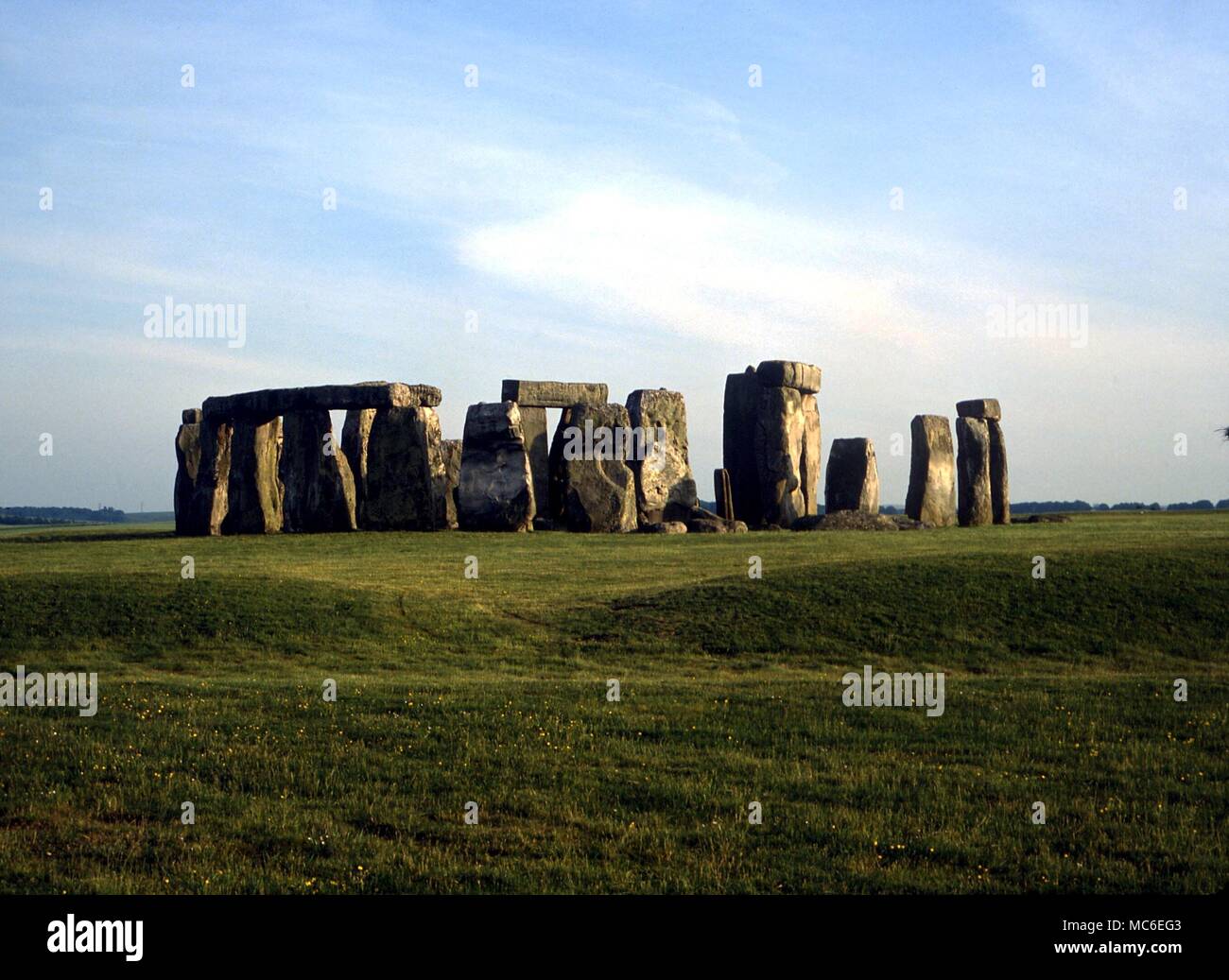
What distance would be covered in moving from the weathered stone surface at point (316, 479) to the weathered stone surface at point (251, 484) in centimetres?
54

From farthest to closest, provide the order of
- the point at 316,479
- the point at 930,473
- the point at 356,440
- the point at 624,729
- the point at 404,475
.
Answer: the point at 356,440 < the point at 930,473 < the point at 316,479 < the point at 404,475 < the point at 624,729

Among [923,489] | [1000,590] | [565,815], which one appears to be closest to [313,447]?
[923,489]

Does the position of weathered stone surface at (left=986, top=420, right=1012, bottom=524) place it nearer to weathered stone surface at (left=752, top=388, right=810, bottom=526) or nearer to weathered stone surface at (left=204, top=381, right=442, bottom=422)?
weathered stone surface at (left=752, top=388, right=810, bottom=526)

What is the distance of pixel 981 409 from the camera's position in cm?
3678

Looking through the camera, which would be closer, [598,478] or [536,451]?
[598,478]

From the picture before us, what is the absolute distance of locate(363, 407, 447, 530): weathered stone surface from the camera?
31719mm

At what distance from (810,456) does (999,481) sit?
207 inches

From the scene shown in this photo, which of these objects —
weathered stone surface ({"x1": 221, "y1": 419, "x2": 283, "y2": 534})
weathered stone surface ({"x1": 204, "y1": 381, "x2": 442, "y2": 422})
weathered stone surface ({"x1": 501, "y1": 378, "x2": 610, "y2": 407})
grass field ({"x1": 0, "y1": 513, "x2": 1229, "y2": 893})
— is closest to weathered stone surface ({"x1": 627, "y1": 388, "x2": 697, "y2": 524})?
weathered stone surface ({"x1": 501, "y1": 378, "x2": 610, "y2": 407})

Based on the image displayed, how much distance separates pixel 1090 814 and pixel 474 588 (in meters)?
12.7

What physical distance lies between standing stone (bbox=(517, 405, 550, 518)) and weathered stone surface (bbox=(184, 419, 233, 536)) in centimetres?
804

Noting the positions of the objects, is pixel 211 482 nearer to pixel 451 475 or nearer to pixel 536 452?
pixel 451 475

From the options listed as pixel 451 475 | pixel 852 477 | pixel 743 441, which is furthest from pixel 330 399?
pixel 852 477

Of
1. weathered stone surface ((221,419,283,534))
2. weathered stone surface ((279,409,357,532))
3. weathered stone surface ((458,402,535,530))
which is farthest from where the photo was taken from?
weathered stone surface ((221,419,283,534))

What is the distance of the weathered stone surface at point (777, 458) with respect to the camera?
116ft
